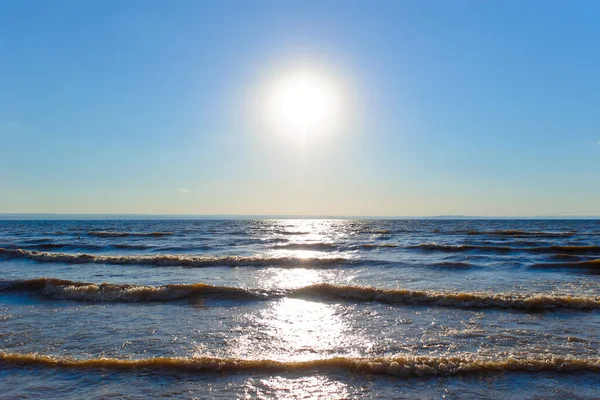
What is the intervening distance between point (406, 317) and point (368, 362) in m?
4.52

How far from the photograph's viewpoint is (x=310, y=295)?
15.6 m

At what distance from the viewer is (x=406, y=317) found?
12.1m

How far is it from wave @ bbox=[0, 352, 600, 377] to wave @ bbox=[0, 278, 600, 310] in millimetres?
5494

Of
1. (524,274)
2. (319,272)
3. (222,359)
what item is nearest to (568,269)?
(524,274)

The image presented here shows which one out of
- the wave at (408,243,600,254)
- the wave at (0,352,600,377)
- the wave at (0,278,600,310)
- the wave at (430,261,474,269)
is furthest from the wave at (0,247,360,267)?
the wave at (0,352,600,377)

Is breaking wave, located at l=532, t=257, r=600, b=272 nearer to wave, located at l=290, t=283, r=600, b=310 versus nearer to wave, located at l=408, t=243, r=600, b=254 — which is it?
wave, located at l=408, t=243, r=600, b=254

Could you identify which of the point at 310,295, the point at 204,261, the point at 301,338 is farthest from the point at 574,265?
the point at 204,261

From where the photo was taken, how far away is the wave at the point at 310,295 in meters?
13.4

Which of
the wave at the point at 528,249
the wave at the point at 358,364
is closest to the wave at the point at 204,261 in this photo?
the wave at the point at 528,249

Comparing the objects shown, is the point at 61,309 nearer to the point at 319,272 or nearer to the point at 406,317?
Result: the point at 406,317

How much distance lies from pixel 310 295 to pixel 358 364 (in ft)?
25.2

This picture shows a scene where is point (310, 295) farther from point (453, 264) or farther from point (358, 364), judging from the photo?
point (453, 264)

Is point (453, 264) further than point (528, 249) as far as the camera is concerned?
No

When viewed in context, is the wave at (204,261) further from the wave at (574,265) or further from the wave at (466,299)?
the wave at (574,265)
